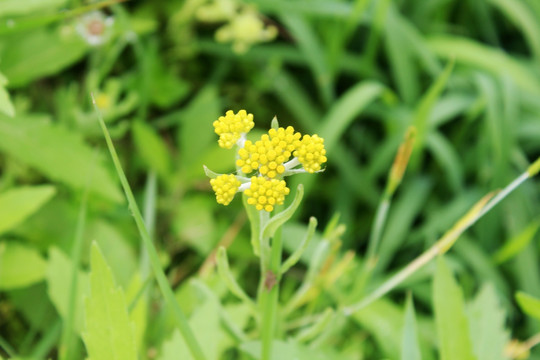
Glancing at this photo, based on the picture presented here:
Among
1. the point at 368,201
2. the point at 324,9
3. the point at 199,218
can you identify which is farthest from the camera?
the point at 368,201

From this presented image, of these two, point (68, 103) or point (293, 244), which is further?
point (293, 244)

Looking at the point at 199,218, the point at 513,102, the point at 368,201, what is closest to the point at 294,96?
the point at 368,201

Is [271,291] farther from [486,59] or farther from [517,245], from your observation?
[486,59]

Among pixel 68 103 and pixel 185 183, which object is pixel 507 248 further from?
pixel 68 103

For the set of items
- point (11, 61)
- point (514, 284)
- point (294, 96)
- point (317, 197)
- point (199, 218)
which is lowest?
point (514, 284)

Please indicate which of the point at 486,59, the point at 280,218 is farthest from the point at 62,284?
the point at 486,59
